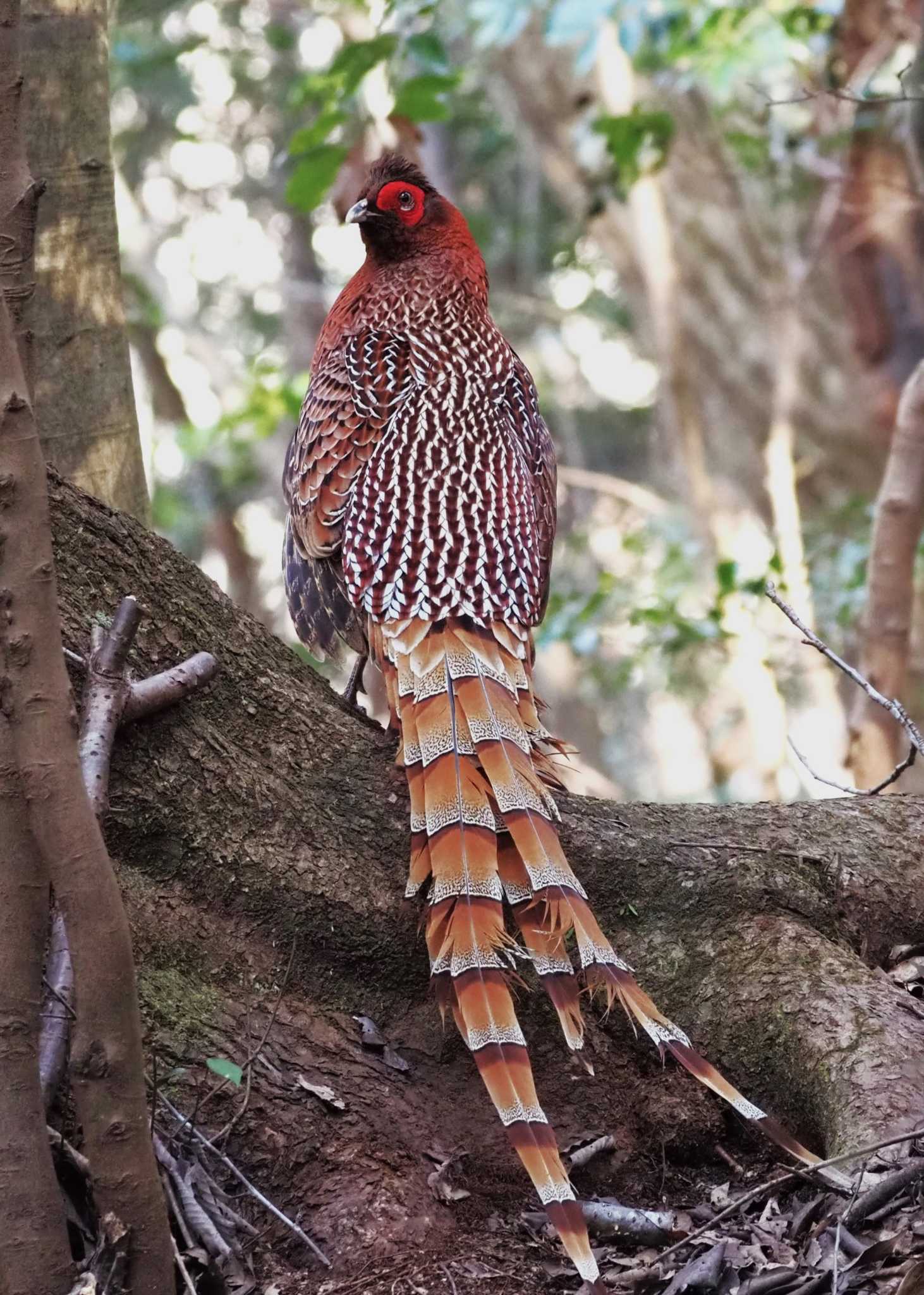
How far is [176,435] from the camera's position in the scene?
28.7ft

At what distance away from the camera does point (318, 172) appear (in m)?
4.46

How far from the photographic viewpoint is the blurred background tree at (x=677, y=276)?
17.1ft

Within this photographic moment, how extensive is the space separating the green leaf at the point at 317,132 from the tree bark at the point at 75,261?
112 centimetres

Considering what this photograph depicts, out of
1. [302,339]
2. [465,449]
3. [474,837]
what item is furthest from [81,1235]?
[302,339]

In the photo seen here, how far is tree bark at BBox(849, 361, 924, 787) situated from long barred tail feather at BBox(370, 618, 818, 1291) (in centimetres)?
160

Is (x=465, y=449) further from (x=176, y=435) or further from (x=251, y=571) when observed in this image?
(x=251, y=571)

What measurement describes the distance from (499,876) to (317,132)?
2.89 m

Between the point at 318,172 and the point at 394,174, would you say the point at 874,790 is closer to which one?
the point at 394,174

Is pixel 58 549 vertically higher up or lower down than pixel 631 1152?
higher up

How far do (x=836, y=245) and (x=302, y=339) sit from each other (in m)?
6.23

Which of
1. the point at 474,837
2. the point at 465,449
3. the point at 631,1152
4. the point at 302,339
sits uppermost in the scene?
the point at 302,339

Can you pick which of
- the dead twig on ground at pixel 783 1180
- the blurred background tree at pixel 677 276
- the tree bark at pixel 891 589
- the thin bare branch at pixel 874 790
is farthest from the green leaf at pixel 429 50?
the dead twig on ground at pixel 783 1180

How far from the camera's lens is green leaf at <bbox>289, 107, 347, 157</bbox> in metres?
4.35

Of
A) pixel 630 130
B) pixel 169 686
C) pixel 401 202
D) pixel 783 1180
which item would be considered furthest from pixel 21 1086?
pixel 630 130
